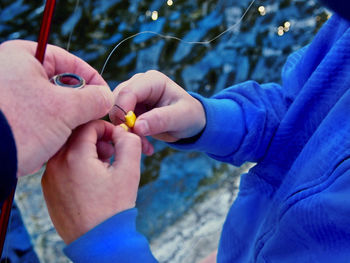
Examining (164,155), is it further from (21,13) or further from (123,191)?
(123,191)

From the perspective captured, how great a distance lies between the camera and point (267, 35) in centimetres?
103

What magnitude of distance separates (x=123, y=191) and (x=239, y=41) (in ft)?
2.32

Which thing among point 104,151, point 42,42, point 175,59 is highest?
point 42,42

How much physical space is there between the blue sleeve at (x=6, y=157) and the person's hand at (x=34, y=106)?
0.8 inches

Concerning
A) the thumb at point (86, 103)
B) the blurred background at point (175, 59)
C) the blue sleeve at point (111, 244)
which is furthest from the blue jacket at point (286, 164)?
the blurred background at point (175, 59)

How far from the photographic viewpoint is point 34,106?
336 millimetres

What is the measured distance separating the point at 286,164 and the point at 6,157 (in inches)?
15.3

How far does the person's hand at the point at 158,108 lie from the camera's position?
0.49 metres

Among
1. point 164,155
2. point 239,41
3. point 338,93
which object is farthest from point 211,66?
point 338,93

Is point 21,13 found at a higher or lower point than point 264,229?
higher

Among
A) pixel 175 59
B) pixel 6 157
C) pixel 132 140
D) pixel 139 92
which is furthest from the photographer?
pixel 175 59

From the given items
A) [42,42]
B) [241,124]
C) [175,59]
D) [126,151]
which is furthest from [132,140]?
[175,59]

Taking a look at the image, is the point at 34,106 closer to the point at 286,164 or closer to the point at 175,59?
the point at 286,164

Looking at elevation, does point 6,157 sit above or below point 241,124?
above
